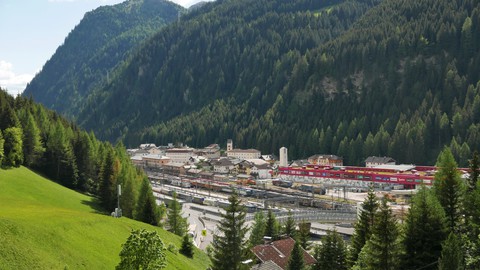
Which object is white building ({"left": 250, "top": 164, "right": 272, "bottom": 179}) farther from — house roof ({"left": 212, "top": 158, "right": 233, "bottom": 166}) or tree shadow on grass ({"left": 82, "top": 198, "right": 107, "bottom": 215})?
tree shadow on grass ({"left": 82, "top": 198, "right": 107, "bottom": 215})

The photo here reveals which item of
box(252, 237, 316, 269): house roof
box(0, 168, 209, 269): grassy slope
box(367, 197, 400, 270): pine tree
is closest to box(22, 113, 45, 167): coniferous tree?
box(0, 168, 209, 269): grassy slope

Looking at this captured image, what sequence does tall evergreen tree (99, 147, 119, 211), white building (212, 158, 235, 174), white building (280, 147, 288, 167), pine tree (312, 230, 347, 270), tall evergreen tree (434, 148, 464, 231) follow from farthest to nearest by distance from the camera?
white building (280, 147, 288, 167) < white building (212, 158, 235, 174) < tall evergreen tree (99, 147, 119, 211) < pine tree (312, 230, 347, 270) < tall evergreen tree (434, 148, 464, 231)

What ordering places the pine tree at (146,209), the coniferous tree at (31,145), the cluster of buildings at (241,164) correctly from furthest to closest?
the cluster of buildings at (241,164), the coniferous tree at (31,145), the pine tree at (146,209)

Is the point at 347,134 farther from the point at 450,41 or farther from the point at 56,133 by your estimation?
the point at 56,133

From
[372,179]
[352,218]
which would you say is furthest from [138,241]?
[372,179]

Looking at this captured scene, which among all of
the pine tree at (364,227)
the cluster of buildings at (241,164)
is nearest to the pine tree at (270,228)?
the pine tree at (364,227)

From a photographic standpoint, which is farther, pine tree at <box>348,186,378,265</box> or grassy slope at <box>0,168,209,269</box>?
pine tree at <box>348,186,378,265</box>

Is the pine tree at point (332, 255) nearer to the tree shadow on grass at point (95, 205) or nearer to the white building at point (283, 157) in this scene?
the tree shadow on grass at point (95, 205)
